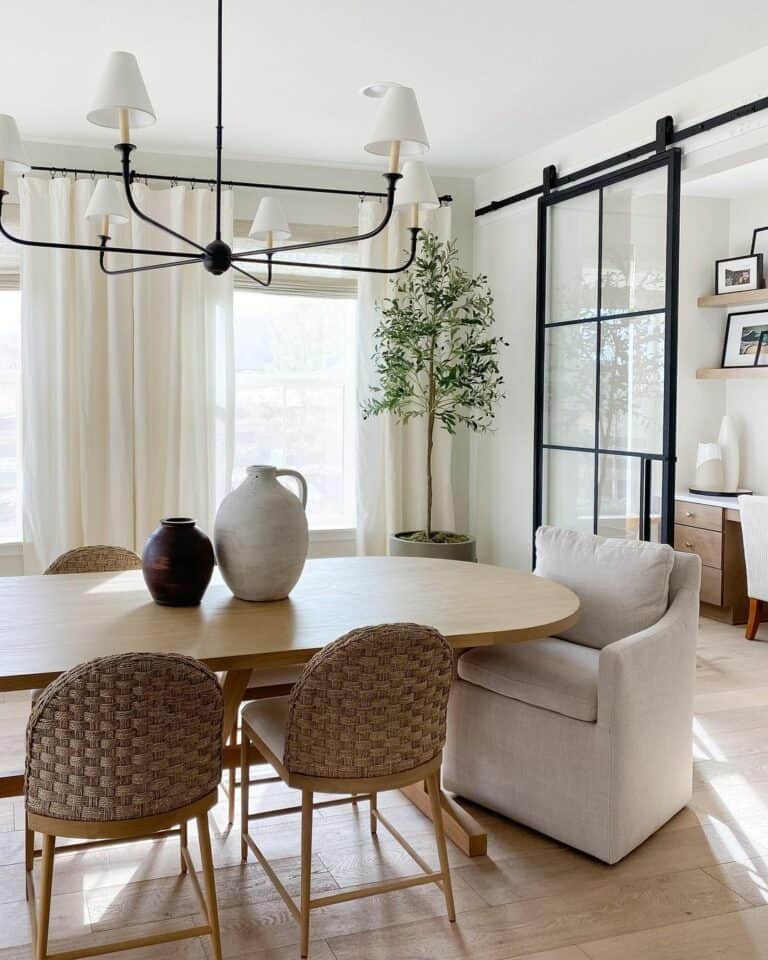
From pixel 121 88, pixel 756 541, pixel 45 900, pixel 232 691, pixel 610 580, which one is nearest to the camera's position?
pixel 45 900

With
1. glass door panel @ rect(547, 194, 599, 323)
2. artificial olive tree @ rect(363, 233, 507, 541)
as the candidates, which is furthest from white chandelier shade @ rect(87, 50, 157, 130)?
glass door panel @ rect(547, 194, 599, 323)

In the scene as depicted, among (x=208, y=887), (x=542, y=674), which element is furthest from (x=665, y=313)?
(x=208, y=887)

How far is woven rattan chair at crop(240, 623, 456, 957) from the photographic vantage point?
6.86ft

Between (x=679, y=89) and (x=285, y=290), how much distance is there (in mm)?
2404

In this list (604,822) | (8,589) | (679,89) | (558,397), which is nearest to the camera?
(604,822)

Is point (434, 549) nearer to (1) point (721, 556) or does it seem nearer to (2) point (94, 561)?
(1) point (721, 556)

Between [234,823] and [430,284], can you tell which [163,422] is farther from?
[234,823]

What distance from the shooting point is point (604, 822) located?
2.62m

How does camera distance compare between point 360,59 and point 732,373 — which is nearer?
point 360,59

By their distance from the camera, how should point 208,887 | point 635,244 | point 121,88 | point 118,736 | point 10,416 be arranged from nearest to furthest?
point 118,736
point 208,887
point 121,88
point 635,244
point 10,416

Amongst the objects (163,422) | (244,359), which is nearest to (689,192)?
(244,359)

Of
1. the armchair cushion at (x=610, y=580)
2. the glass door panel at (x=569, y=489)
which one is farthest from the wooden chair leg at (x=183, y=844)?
the glass door panel at (x=569, y=489)

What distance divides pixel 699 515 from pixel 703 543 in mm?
167

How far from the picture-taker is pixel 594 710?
104 inches
